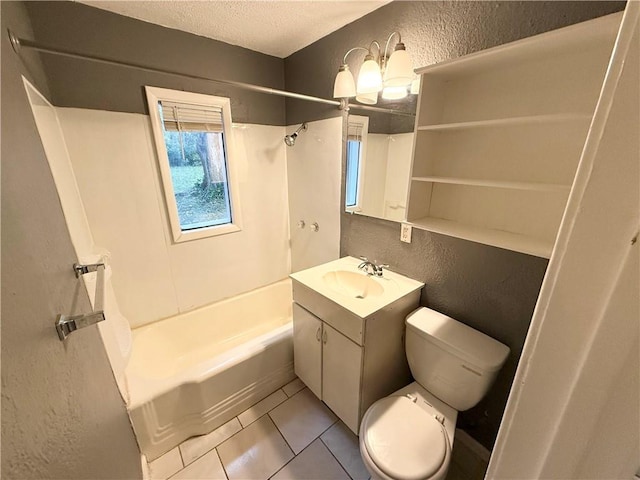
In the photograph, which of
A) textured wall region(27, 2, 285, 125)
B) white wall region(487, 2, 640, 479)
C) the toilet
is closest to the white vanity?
the toilet

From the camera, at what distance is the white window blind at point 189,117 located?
5.66ft

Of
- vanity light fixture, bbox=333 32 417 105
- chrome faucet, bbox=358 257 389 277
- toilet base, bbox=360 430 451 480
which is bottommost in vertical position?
toilet base, bbox=360 430 451 480

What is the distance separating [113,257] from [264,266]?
45.6 inches

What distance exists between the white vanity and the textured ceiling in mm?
1516

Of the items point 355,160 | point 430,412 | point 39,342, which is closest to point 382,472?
point 430,412

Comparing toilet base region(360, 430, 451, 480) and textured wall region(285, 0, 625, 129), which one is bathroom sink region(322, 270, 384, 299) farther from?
textured wall region(285, 0, 625, 129)

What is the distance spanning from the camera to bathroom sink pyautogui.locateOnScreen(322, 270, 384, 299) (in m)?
1.57

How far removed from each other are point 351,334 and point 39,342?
42.2 inches

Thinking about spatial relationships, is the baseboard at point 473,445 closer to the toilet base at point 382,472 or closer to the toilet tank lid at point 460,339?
the toilet base at point 382,472

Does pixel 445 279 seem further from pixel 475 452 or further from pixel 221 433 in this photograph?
pixel 221 433

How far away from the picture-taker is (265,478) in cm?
129

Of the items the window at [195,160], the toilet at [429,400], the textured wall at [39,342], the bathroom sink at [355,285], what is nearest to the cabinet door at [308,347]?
the bathroom sink at [355,285]

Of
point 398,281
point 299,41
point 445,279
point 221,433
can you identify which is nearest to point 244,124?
point 299,41

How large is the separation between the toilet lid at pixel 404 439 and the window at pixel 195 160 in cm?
173
